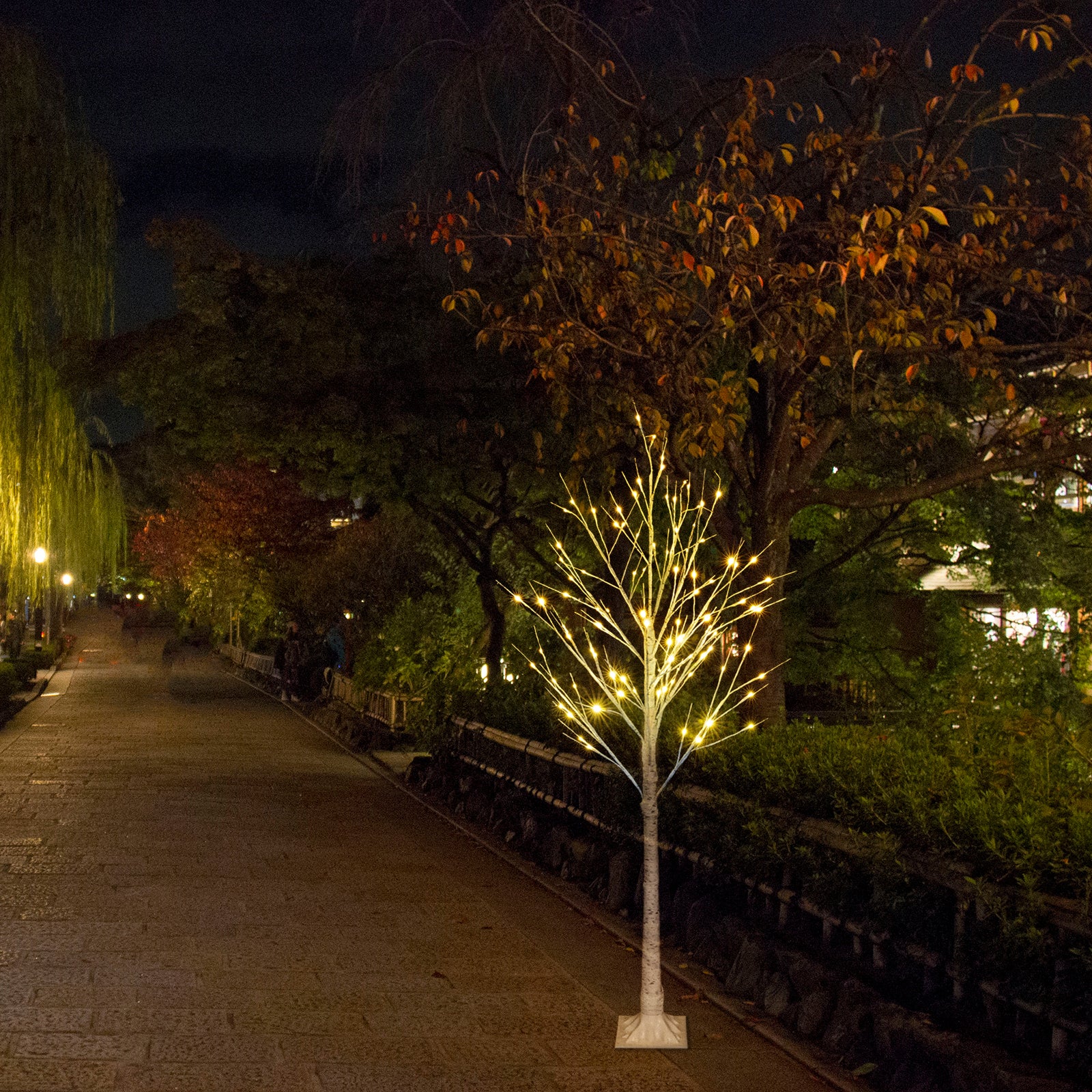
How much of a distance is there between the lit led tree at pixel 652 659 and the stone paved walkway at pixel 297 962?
0.58 m

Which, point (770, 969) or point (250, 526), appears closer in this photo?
point (770, 969)

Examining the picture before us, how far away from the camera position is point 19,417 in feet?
66.3

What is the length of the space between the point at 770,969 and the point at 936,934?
1286 millimetres

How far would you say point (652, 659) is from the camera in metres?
7.09

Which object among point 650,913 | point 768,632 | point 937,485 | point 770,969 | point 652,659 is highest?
point 937,485

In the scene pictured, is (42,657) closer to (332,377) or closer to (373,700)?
(373,700)

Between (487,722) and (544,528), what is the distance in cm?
688

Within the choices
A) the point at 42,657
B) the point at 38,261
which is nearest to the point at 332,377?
the point at 38,261

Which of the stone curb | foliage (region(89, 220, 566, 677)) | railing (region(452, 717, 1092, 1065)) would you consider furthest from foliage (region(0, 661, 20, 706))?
railing (region(452, 717, 1092, 1065))

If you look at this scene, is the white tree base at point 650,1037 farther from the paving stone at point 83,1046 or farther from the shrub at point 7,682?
the shrub at point 7,682

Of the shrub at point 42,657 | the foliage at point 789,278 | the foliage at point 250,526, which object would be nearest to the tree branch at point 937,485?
the foliage at point 789,278

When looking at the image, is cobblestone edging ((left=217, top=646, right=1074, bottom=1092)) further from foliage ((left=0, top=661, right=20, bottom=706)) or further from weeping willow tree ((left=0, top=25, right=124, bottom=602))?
foliage ((left=0, top=661, right=20, bottom=706))

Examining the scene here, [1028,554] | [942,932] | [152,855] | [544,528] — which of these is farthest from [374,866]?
[544,528]

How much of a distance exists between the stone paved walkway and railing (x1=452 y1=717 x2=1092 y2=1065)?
30.2 inches
